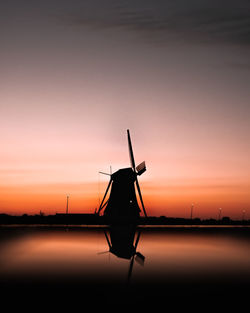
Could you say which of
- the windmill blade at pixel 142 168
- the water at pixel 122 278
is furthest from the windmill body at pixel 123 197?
the water at pixel 122 278

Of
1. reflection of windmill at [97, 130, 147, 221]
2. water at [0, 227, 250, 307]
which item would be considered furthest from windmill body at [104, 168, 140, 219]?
water at [0, 227, 250, 307]

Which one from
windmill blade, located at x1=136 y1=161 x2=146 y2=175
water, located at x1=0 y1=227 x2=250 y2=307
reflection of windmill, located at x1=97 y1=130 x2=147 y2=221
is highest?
windmill blade, located at x1=136 y1=161 x2=146 y2=175

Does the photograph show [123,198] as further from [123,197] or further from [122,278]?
[122,278]

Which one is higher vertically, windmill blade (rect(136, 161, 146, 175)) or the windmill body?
windmill blade (rect(136, 161, 146, 175))

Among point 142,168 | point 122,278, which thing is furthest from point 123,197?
point 122,278

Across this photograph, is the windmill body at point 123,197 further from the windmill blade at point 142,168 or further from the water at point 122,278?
the water at point 122,278

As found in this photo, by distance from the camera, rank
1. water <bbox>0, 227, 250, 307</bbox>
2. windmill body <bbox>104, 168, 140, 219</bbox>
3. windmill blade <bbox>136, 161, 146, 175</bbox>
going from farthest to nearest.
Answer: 1. windmill blade <bbox>136, 161, 146, 175</bbox>
2. windmill body <bbox>104, 168, 140, 219</bbox>
3. water <bbox>0, 227, 250, 307</bbox>

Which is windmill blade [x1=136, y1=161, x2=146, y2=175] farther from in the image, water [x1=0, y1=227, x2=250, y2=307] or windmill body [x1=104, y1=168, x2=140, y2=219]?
A: water [x1=0, y1=227, x2=250, y2=307]

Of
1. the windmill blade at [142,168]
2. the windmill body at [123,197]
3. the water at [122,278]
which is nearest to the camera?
the water at [122,278]

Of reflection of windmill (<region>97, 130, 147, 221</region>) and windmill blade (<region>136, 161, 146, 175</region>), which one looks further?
windmill blade (<region>136, 161, 146, 175</region>)

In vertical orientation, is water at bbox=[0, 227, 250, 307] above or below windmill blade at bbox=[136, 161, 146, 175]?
below

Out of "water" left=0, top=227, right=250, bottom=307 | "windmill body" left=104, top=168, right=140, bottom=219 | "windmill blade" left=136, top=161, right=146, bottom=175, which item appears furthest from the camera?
"windmill blade" left=136, top=161, right=146, bottom=175

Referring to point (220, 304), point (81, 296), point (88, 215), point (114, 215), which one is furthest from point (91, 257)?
point (88, 215)

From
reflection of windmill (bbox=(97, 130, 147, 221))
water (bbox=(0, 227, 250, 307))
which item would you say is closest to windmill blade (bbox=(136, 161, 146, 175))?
reflection of windmill (bbox=(97, 130, 147, 221))
